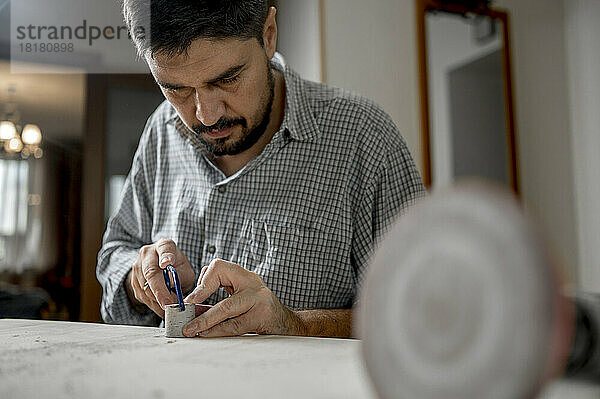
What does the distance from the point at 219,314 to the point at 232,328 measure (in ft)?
0.12

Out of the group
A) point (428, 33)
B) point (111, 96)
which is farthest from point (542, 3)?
point (111, 96)

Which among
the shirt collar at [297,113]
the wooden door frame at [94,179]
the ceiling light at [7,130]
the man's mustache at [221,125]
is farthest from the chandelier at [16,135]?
the man's mustache at [221,125]

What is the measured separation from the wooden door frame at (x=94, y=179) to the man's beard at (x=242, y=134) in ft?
7.38

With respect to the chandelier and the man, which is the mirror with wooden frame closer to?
the man

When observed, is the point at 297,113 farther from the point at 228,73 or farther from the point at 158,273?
the point at 158,273

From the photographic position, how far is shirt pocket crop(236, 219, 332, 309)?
1288 mm

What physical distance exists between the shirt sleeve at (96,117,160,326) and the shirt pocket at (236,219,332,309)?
0.32 meters

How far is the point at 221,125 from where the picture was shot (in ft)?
4.19

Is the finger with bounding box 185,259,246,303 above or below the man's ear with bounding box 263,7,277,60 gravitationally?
below

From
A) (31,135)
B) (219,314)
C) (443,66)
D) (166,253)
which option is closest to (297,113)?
(166,253)

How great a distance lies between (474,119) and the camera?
2895mm

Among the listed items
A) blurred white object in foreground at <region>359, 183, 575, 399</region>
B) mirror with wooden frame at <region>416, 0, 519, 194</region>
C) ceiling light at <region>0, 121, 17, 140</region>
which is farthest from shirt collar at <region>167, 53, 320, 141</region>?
ceiling light at <region>0, 121, 17, 140</region>

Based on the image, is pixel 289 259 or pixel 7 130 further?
pixel 7 130

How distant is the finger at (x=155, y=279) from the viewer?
3.66 ft
